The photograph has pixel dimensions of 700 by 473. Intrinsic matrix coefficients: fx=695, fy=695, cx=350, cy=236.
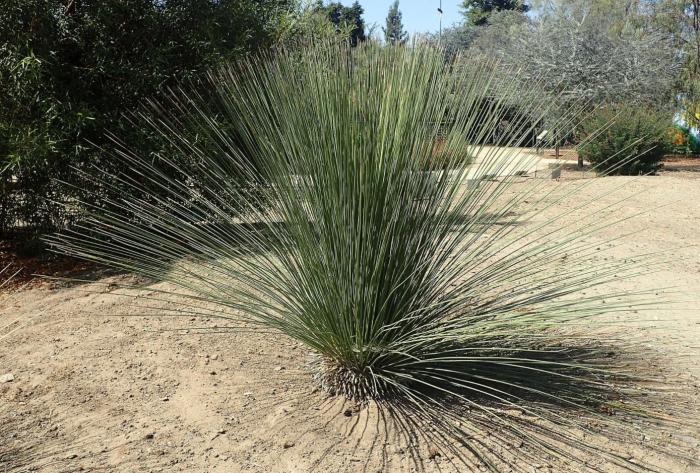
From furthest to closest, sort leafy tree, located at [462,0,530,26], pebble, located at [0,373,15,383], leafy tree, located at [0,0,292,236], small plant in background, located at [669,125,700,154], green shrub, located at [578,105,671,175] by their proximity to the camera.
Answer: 1. leafy tree, located at [462,0,530,26]
2. small plant in background, located at [669,125,700,154]
3. green shrub, located at [578,105,671,175]
4. leafy tree, located at [0,0,292,236]
5. pebble, located at [0,373,15,383]

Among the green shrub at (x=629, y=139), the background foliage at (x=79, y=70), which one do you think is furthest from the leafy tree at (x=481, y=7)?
the background foliage at (x=79, y=70)

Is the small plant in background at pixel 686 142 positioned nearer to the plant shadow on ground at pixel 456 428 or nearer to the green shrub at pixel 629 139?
the green shrub at pixel 629 139

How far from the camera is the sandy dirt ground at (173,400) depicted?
3.09 m

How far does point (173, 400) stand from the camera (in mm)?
3662

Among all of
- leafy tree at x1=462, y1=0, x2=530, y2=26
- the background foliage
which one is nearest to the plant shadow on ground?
the background foliage

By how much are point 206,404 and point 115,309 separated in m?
1.89

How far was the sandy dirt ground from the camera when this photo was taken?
3.09 meters

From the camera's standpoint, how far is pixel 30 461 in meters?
3.08

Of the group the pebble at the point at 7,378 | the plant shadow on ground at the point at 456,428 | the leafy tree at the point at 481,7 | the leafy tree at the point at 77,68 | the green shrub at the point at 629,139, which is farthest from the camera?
the leafy tree at the point at 481,7

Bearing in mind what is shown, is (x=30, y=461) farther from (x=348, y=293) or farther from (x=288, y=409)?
(x=348, y=293)

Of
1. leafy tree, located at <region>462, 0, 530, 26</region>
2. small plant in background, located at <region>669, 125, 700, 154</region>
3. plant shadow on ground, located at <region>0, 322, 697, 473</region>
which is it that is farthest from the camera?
leafy tree, located at <region>462, 0, 530, 26</region>

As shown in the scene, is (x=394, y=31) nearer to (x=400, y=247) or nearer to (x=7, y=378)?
(x=400, y=247)

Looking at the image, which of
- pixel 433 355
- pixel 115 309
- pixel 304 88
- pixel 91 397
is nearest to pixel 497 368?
pixel 433 355

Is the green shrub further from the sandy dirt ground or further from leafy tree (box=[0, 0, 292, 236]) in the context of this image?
the sandy dirt ground
